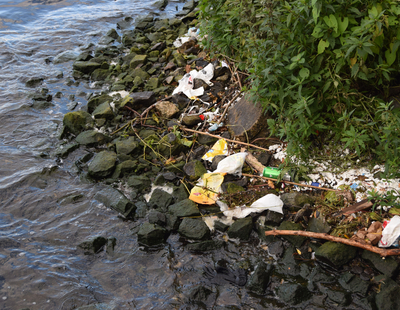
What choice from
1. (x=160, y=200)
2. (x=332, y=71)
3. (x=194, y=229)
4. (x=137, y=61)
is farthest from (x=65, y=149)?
(x=332, y=71)

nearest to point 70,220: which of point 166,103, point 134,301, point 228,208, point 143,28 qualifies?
point 134,301

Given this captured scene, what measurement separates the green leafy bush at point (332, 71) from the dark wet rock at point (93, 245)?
222 cm

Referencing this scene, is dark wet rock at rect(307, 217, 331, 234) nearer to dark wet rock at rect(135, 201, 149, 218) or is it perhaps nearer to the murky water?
the murky water

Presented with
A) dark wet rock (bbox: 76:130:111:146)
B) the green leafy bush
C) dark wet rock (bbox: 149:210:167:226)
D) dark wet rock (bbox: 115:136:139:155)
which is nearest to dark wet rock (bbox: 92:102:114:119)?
dark wet rock (bbox: 76:130:111:146)

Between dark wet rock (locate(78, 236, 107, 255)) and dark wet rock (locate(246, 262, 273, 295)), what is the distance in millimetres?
1563

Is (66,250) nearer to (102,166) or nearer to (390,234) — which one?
(102,166)

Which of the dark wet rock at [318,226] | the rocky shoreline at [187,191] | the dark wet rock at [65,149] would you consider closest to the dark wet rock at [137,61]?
the rocky shoreline at [187,191]

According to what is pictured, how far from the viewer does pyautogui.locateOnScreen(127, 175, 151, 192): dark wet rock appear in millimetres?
3969

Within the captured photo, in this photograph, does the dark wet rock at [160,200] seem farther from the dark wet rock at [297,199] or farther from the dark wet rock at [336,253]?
the dark wet rock at [336,253]

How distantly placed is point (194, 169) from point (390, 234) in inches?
86.9

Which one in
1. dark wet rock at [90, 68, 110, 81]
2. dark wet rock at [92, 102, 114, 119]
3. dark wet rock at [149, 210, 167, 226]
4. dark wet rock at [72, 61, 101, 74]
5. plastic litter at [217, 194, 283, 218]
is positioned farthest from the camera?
dark wet rock at [72, 61, 101, 74]

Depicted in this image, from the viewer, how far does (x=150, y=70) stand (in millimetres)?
6281

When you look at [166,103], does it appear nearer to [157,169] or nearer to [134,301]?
[157,169]

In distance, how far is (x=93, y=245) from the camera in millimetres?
3260
